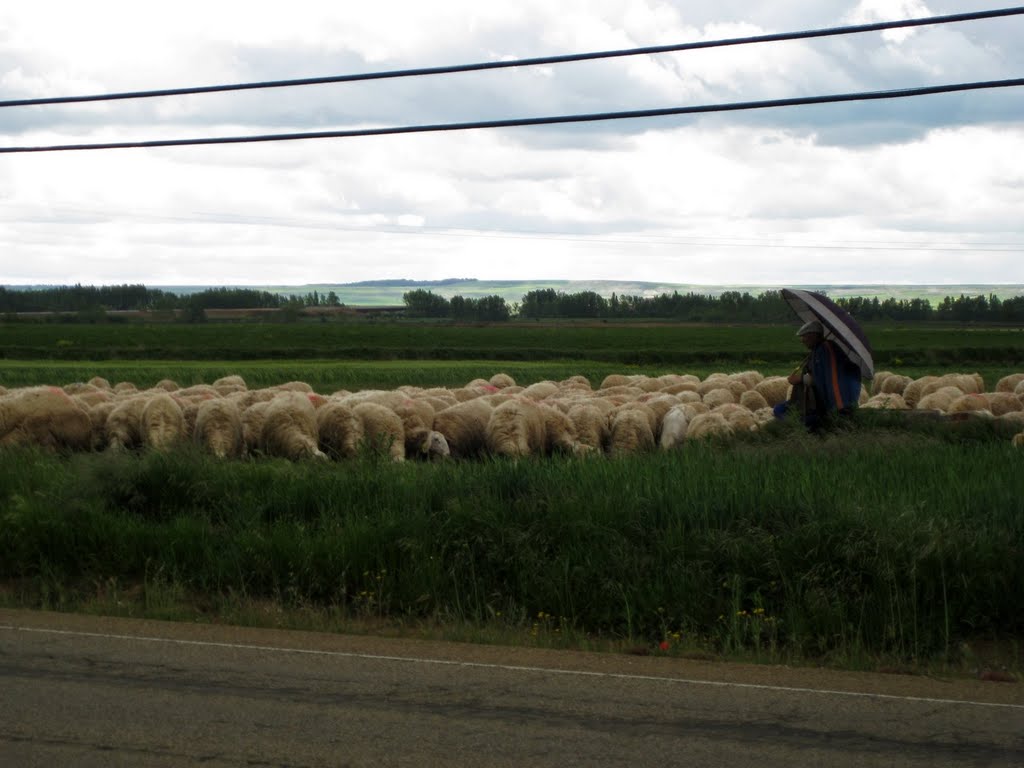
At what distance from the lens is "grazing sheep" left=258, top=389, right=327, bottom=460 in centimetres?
1565

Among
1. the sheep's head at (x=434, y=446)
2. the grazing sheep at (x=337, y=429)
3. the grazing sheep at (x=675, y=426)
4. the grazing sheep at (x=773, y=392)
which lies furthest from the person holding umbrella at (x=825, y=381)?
the grazing sheep at (x=773, y=392)

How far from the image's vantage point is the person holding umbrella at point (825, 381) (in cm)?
1373

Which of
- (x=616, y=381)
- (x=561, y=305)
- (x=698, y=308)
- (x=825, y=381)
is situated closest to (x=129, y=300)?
(x=561, y=305)

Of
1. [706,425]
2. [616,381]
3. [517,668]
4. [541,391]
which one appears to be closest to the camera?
[517,668]

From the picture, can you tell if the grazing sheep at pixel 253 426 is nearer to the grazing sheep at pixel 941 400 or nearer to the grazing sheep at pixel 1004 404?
the grazing sheep at pixel 941 400

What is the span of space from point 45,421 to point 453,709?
13.3 meters

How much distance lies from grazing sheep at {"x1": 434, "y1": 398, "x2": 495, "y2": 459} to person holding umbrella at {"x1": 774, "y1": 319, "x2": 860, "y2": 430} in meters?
5.11

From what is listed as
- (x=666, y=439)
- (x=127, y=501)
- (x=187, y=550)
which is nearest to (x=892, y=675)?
(x=187, y=550)

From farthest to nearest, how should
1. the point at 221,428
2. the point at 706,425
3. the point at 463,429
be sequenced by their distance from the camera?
the point at 463,429, the point at 706,425, the point at 221,428

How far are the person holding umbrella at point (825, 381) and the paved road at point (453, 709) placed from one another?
23.4 ft

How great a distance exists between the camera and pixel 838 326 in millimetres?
13195

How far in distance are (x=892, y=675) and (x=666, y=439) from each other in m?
11.0

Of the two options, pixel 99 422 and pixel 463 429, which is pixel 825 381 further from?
pixel 99 422

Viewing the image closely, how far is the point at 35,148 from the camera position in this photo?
16.5 m
